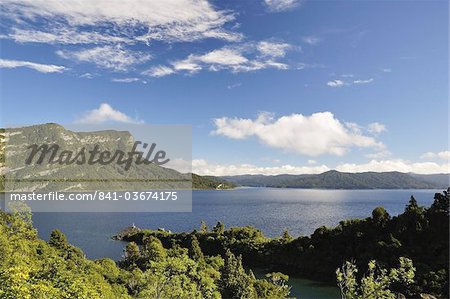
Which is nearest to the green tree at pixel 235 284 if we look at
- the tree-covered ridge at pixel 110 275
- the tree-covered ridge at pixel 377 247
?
the tree-covered ridge at pixel 110 275

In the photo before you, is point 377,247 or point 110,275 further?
point 377,247

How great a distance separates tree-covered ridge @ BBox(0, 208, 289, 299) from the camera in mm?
11133

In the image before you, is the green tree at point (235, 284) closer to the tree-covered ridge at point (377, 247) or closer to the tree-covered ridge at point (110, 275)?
the tree-covered ridge at point (110, 275)

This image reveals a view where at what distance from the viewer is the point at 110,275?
89.3 feet

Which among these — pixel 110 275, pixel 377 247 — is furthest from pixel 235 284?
pixel 377 247

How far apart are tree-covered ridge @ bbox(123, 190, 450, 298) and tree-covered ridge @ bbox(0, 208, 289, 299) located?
24.9 feet

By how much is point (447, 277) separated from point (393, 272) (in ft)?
84.0

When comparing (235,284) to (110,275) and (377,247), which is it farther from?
(377,247)

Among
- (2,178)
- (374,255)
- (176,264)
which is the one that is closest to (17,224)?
(176,264)

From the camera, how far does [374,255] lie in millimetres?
36188

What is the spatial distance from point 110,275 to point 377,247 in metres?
25.5

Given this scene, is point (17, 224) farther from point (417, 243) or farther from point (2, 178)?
point (2, 178)

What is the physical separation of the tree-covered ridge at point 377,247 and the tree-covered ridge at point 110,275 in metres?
7.59

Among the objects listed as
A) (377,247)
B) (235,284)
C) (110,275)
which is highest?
(377,247)
